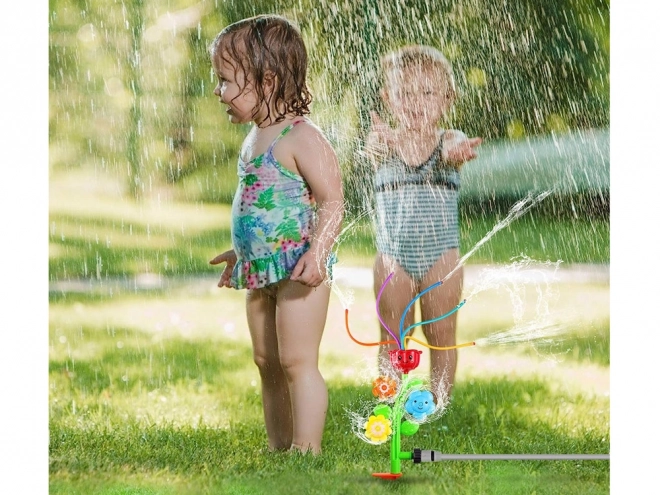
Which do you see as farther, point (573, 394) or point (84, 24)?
point (84, 24)

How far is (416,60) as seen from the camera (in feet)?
7.01

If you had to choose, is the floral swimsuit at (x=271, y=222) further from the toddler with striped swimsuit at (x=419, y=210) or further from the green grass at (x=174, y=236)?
the green grass at (x=174, y=236)

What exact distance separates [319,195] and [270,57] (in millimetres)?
255

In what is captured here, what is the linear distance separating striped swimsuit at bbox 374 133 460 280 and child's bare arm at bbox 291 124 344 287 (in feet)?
1.01

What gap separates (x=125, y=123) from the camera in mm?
2715

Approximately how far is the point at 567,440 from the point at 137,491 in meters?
0.84

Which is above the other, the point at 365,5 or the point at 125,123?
the point at 365,5

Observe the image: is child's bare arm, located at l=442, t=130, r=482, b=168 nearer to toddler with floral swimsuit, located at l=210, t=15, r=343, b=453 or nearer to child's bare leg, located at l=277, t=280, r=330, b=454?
toddler with floral swimsuit, located at l=210, t=15, r=343, b=453

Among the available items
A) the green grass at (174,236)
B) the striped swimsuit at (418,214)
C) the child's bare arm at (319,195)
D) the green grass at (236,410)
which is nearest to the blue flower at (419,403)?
the green grass at (236,410)

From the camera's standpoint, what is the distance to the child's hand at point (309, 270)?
1.62 m

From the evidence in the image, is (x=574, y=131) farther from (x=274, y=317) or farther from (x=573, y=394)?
(x=274, y=317)

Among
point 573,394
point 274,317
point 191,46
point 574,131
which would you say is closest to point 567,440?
point 573,394

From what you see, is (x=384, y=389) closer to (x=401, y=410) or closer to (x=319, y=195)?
(x=401, y=410)

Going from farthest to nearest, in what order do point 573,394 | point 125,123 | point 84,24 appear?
point 125,123 < point 84,24 < point 573,394
